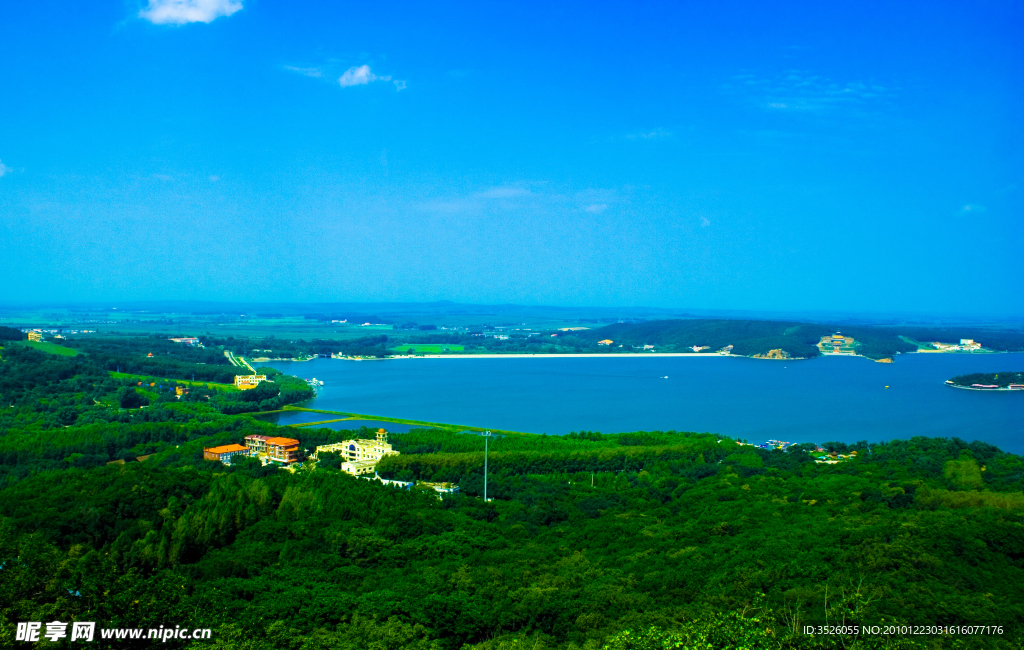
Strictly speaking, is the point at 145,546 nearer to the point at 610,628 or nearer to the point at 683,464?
the point at 610,628

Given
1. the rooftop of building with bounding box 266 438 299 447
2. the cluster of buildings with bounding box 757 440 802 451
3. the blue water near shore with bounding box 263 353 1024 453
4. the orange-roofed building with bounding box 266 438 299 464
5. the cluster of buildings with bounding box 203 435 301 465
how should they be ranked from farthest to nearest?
the blue water near shore with bounding box 263 353 1024 453, the cluster of buildings with bounding box 757 440 802 451, the rooftop of building with bounding box 266 438 299 447, the orange-roofed building with bounding box 266 438 299 464, the cluster of buildings with bounding box 203 435 301 465

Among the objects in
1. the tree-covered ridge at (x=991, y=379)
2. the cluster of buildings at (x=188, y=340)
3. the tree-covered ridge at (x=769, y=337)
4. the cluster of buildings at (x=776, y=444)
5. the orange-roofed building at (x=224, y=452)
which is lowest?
the cluster of buildings at (x=776, y=444)

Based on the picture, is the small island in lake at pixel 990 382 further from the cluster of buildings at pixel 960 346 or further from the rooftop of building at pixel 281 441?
the rooftop of building at pixel 281 441

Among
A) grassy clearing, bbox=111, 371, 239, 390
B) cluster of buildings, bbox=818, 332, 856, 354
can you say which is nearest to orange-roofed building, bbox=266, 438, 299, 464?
grassy clearing, bbox=111, 371, 239, 390

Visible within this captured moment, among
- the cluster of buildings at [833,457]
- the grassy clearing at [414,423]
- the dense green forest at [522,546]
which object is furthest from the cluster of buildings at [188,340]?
the cluster of buildings at [833,457]

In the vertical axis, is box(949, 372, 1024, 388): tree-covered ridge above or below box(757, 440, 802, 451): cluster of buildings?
above

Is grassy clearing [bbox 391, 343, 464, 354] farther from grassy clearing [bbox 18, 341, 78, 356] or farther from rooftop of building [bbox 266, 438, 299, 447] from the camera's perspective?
rooftop of building [bbox 266, 438, 299, 447]

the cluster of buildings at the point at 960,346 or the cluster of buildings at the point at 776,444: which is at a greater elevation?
the cluster of buildings at the point at 960,346
